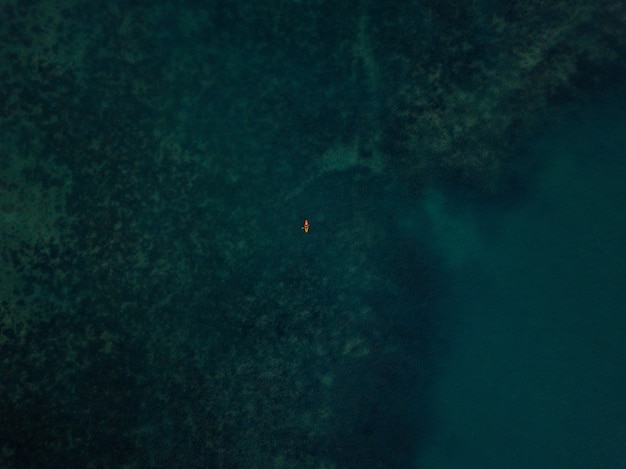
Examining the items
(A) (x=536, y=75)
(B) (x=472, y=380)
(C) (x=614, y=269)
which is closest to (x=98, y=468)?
(B) (x=472, y=380)

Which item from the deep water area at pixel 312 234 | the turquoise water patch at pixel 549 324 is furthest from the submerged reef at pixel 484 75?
the turquoise water patch at pixel 549 324

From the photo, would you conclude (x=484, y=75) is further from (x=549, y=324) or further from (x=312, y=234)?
(x=549, y=324)

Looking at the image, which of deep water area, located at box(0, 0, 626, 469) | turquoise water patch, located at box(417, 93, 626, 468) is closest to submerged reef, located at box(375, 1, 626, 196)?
deep water area, located at box(0, 0, 626, 469)

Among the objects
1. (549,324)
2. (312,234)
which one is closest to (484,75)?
(312,234)

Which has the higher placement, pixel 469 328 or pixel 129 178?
pixel 129 178

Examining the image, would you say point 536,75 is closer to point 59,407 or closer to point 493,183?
point 493,183

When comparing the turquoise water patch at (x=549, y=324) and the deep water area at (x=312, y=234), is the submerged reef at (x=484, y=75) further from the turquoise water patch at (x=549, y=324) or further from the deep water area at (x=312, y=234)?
the turquoise water patch at (x=549, y=324)
